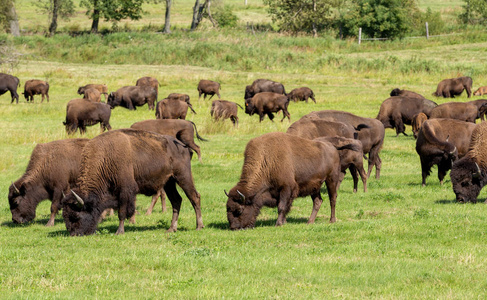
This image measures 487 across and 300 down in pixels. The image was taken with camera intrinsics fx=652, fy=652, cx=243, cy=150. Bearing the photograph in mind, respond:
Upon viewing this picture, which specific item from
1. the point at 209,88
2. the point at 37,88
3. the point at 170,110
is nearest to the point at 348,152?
the point at 170,110

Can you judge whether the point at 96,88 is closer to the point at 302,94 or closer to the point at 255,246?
the point at 302,94

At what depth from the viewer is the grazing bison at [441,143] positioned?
16766 mm

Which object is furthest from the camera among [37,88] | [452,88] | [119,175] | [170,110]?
[37,88]

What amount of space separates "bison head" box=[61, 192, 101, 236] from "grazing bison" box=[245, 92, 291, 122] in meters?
21.9

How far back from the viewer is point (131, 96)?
121 feet

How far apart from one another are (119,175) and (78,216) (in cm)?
102

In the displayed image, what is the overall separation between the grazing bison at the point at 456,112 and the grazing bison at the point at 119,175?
1418 centimetres

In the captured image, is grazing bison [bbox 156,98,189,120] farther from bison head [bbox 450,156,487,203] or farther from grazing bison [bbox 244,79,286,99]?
bison head [bbox 450,156,487,203]

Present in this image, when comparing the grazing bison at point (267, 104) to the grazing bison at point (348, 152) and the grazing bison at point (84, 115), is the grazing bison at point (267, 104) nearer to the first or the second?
the grazing bison at point (84, 115)

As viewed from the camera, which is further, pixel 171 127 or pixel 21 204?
pixel 171 127

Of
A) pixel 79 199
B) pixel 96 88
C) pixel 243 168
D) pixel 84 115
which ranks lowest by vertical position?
pixel 79 199

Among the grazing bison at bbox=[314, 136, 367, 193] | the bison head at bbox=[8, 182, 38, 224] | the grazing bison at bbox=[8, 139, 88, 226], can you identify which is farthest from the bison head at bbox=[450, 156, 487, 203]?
the bison head at bbox=[8, 182, 38, 224]

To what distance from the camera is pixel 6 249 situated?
33.9 feet

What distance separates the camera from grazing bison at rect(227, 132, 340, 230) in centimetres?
1190
